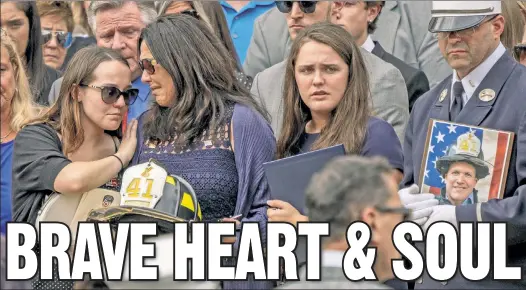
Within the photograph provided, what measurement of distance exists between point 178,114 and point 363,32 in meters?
1.55

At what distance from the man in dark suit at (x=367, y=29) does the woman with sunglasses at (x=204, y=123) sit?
105 centimetres

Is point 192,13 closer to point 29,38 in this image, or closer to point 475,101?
point 29,38

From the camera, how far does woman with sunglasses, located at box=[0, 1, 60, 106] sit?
28.2 feet

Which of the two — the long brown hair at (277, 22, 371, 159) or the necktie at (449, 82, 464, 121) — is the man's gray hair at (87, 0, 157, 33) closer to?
the long brown hair at (277, 22, 371, 159)

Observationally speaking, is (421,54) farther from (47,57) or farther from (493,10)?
(47,57)

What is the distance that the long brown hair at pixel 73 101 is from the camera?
7.74 metres

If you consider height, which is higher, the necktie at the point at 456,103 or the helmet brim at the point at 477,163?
the necktie at the point at 456,103

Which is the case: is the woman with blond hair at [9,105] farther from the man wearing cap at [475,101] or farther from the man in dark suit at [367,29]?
the man wearing cap at [475,101]

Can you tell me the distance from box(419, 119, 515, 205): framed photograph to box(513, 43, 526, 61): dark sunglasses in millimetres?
977

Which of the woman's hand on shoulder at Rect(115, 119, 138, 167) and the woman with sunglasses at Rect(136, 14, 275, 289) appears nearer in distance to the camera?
the woman with sunglasses at Rect(136, 14, 275, 289)

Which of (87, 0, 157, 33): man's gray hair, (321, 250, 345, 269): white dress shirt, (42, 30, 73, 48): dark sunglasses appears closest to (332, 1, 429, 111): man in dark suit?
(87, 0, 157, 33): man's gray hair

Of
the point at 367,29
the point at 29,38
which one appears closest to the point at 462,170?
the point at 367,29

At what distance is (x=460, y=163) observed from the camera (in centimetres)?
709

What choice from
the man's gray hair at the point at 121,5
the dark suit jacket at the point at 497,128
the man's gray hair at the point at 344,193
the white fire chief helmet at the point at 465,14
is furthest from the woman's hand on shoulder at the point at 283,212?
the man's gray hair at the point at 121,5
